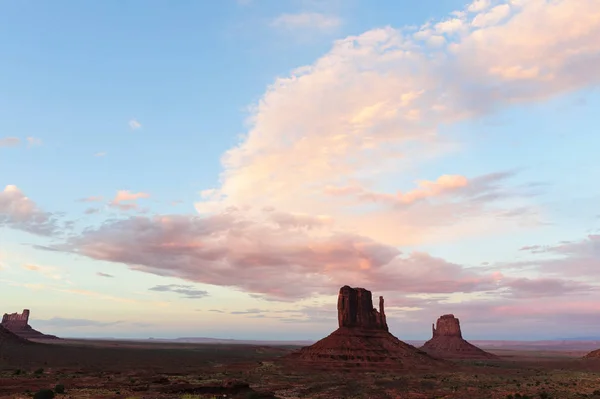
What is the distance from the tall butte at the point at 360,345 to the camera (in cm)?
11319

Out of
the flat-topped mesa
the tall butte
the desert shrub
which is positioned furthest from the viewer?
the flat-topped mesa

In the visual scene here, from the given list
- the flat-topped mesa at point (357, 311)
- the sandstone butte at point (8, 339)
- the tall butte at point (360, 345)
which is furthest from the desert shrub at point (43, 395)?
the flat-topped mesa at point (357, 311)

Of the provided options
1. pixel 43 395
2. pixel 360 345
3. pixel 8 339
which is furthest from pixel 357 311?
pixel 43 395

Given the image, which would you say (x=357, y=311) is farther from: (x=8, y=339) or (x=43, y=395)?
(x=43, y=395)

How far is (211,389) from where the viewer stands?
166 ft

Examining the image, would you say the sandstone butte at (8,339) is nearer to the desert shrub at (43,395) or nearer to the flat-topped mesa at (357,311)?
the flat-topped mesa at (357,311)

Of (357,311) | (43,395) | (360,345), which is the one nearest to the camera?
(43,395)

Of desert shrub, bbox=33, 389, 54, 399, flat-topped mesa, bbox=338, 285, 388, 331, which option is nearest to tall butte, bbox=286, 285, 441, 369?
flat-topped mesa, bbox=338, 285, 388, 331

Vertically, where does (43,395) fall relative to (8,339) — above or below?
below

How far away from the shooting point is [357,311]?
136 metres

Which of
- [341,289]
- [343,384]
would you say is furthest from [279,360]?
[343,384]

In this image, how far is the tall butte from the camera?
4456 inches

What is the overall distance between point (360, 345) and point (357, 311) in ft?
51.1

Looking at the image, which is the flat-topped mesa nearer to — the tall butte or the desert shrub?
the tall butte
